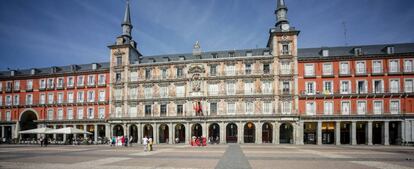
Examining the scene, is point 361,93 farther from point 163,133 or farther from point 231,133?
point 163,133

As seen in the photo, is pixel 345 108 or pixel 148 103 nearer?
pixel 345 108

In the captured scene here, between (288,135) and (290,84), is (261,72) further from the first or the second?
(288,135)

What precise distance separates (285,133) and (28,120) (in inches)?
1989

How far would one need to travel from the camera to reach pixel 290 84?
138 ft

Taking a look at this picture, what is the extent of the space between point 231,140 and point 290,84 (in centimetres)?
1310

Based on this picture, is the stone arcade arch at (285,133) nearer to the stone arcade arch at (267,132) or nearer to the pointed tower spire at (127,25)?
the stone arcade arch at (267,132)

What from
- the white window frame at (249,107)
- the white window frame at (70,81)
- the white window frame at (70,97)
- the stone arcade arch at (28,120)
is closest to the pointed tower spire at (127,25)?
the white window frame at (70,81)

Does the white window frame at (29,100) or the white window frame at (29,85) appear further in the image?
the white window frame at (29,85)

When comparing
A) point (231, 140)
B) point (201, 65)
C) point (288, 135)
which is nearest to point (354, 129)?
point (288, 135)

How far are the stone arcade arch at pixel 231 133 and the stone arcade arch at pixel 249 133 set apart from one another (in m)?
1.65

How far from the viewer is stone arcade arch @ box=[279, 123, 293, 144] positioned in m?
43.4

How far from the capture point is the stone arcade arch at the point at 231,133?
4469cm

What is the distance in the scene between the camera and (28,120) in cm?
5541

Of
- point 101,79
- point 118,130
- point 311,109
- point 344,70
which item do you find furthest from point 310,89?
point 101,79
